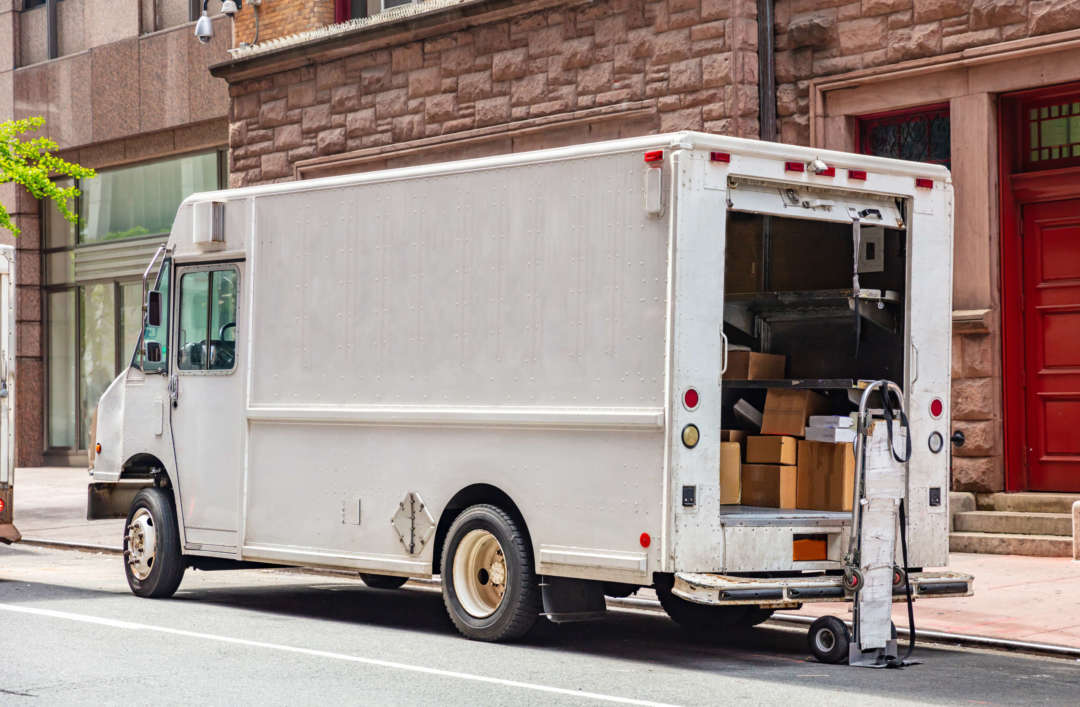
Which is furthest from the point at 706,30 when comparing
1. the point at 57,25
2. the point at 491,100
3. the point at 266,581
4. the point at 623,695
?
the point at 57,25

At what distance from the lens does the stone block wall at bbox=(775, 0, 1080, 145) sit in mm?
13917

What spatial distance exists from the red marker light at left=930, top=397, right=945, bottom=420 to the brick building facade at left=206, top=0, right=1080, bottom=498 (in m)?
4.35

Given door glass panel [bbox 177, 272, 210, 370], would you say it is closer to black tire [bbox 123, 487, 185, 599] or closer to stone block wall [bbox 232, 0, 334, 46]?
black tire [bbox 123, 487, 185, 599]

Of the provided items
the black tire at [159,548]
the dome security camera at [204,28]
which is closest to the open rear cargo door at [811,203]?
the black tire at [159,548]

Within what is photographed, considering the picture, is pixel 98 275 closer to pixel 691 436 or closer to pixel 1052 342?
pixel 1052 342

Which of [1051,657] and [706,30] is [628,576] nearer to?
[1051,657]

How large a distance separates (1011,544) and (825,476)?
4.20 meters

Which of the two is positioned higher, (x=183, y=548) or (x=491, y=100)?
(x=491, y=100)

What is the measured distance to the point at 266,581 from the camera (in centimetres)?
1374

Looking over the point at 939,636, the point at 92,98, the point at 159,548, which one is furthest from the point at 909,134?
the point at 92,98

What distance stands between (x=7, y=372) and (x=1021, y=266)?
881 centimetres

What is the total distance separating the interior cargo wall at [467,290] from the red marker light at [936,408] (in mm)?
2109

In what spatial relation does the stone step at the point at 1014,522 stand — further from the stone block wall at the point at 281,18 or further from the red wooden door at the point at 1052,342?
the stone block wall at the point at 281,18

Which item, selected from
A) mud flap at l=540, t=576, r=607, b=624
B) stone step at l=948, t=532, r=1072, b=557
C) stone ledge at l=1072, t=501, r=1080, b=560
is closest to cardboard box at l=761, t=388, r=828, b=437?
mud flap at l=540, t=576, r=607, b=624
